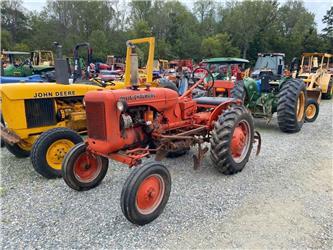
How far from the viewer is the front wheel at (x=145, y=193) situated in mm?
2664

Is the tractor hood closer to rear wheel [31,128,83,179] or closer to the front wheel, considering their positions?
rear wheel [31,128,83,179]

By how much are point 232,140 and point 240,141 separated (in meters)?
0.19

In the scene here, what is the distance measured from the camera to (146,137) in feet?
11.8

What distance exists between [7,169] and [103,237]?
8.17 feet

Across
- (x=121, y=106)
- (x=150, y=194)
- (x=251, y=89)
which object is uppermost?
(x=121, y=106)

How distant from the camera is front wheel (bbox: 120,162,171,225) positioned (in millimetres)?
2664

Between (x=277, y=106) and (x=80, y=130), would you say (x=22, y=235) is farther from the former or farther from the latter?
(x=277, y=106)

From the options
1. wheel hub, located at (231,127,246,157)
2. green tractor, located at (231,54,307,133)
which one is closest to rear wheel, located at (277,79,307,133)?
green tractor, located at (231,54,307,133)

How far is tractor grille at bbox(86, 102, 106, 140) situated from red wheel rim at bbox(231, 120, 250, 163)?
6.20 ft

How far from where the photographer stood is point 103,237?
8.73 ft

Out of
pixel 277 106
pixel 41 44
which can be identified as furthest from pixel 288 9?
pixel 277 106

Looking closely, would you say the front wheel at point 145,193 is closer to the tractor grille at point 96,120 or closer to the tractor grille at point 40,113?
the tractor grille at point 96,120

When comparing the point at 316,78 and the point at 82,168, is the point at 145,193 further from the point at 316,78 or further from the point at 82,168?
the point at 316,78

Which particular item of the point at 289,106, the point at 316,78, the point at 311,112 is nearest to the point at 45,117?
the point at 289,106
